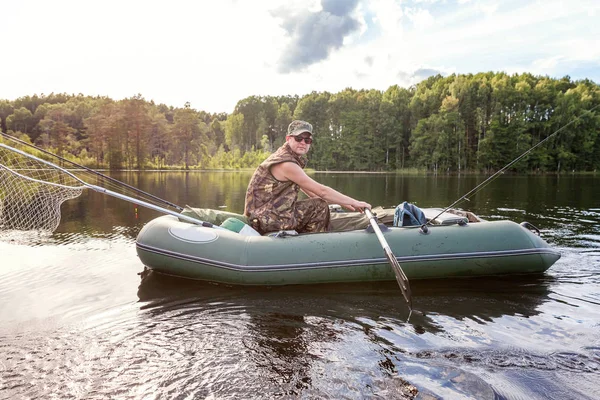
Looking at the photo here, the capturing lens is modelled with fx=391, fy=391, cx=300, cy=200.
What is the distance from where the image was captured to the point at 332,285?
179 inches

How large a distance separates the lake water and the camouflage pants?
2.61 feet

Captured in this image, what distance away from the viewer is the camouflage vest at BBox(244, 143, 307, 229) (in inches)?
182

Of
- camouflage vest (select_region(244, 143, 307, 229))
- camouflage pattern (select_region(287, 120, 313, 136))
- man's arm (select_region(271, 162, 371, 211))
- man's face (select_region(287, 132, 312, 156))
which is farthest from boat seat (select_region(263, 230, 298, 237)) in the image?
camouflage pattern (select_region(287, 120, 313, 136))

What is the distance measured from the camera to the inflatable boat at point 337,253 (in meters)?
4.31

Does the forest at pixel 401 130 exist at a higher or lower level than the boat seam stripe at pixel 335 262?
higher

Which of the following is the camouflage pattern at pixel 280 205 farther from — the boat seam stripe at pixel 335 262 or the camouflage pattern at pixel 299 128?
the boat seam stripe at pixel 335 262

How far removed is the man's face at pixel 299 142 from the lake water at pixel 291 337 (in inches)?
63.6

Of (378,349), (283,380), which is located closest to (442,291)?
(378,349)

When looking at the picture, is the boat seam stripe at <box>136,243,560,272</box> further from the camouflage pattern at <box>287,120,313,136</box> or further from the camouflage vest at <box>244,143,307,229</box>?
the camouflage pattern at <box>287,120,313,136</box>

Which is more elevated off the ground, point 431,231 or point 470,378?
point 431,231

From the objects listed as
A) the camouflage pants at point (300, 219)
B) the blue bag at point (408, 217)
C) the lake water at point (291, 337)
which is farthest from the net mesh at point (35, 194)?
the blue bag at point (408, 217)

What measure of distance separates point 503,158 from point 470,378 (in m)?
52.1

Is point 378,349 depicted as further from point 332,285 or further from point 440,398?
point 332,285

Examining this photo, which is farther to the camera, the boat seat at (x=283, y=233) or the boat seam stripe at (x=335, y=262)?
the boat seat at (x=283, y=233)
